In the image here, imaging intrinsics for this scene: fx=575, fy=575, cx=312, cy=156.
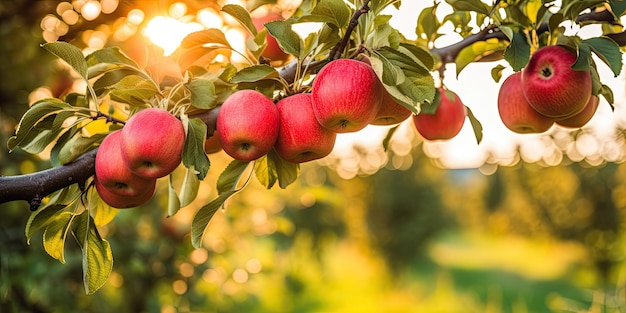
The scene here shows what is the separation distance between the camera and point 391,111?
816 millimetres

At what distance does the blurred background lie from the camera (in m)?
1.94

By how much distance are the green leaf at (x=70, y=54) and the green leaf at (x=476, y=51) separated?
0.60 meters

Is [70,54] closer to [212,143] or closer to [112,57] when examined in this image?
[112,57]

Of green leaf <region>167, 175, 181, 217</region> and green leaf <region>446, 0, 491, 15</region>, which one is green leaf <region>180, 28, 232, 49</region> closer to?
green leaf <region>167, 175, 181, 217</region>

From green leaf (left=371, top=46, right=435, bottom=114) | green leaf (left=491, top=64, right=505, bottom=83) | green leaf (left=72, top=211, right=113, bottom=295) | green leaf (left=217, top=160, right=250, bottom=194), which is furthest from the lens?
green leaf (left=491, top=64, right=505, bottom=83)

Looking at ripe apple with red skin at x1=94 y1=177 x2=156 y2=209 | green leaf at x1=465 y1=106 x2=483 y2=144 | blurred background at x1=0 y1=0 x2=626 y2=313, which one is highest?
green leaf at x1=465 y1=106 x2=483 y2=144

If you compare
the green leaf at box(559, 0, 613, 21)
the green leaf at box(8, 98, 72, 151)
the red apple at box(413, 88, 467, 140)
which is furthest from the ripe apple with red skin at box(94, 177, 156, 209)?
the green leaf at box(559, 0, 613, 21)

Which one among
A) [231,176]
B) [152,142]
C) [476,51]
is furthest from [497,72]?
[152,142]

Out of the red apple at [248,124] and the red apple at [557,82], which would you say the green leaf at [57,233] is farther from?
the red apple at [557,82]

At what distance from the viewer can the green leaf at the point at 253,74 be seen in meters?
0.76

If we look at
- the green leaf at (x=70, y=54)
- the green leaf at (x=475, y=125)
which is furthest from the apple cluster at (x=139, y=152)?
the green leaf at (x=475, y=125)

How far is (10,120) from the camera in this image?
2.12m

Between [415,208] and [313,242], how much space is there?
2363 millimetres

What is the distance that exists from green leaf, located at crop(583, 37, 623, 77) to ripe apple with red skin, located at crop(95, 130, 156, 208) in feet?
2.14
